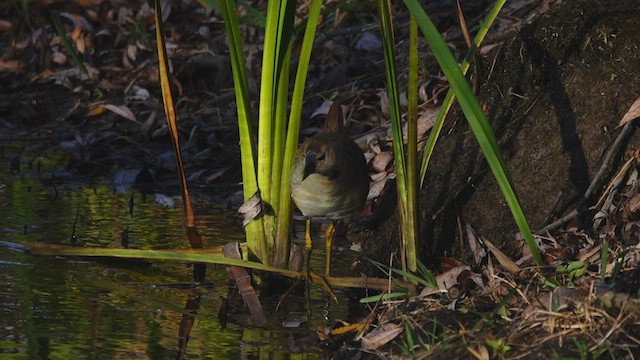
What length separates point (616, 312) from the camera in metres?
3.36

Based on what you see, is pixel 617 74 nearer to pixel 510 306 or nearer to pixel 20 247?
pixel 510 306

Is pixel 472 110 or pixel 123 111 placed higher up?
pixel 123 111

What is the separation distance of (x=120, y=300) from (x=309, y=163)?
0.91 meters

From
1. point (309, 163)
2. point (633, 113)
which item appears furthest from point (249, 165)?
point (633, 113)

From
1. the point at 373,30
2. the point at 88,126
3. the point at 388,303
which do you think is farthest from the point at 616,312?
the point at 88,126

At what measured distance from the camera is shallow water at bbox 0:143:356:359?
151 inches

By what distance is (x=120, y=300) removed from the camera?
4.39 meters

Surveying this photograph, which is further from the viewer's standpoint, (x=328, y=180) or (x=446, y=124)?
(x=446, y=124)

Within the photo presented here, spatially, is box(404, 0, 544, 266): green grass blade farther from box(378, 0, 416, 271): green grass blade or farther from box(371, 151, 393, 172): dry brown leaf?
box(371, 151, 393, 172): dry brown leaf

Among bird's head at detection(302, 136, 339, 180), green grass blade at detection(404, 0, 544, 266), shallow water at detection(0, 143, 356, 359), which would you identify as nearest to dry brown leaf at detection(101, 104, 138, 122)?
shallow water at detection(0, 143, 356, 359)

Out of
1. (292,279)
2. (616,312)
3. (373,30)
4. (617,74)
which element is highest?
(373,30)

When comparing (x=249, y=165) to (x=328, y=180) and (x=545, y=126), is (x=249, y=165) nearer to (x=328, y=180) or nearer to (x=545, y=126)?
(x=328, y=180)

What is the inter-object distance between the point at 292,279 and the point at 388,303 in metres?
0.76

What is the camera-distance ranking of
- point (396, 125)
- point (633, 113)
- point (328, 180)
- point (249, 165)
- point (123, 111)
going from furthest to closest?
point (123, 111) < point (328, 180) < point (249, 165) < point (633, 113) < point (396, 125)
